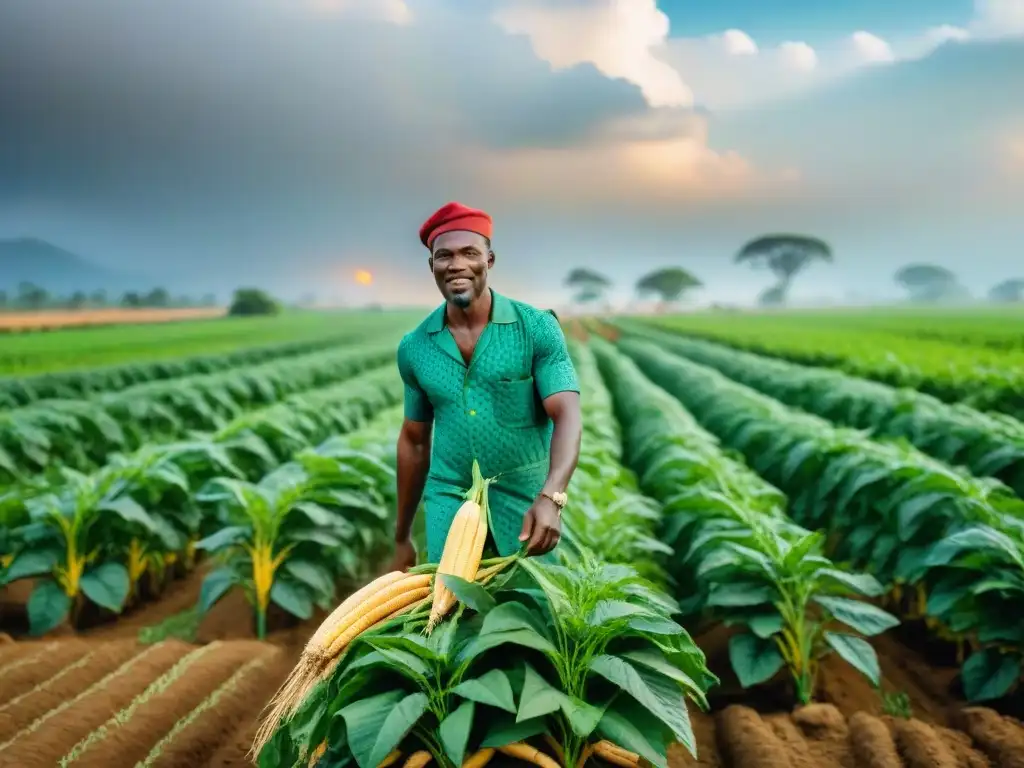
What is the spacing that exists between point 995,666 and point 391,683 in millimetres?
3252

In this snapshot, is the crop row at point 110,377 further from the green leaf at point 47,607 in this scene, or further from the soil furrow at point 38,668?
the soil furrow at point 38,668

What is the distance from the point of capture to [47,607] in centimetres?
498

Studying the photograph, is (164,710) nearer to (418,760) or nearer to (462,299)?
(418,760)

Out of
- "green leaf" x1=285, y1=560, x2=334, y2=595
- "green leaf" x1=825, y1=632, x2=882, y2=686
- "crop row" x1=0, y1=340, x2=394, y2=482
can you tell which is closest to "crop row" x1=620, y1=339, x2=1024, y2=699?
"green leaf" x1=825, y1=632, x2=882, y2=686

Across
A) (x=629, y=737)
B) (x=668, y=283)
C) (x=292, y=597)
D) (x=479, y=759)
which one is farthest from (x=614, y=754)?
(x=668, y=283)

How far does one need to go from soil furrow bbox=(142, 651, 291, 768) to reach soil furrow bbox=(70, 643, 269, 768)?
2.0 inches

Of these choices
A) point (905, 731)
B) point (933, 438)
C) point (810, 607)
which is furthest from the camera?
point (933, 438)

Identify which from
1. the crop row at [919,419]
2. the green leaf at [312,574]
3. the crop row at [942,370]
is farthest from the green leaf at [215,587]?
the crop row at [942,370]

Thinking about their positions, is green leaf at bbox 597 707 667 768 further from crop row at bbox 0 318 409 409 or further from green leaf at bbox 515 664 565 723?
crop row at bbox 0 318 409 409

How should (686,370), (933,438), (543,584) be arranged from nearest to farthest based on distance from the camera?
(543,584) → (933,438) → (686,370)

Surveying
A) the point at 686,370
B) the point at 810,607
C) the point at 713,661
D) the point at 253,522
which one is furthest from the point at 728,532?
the point at 686,370

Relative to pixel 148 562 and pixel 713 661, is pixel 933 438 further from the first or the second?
pixel 148 562

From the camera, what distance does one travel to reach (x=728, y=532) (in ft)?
14.0

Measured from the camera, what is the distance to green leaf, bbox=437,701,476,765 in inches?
81.4
